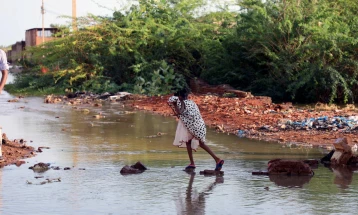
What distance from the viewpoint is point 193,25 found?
32.4 meters

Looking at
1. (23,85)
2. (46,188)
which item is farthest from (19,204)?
(23,85)

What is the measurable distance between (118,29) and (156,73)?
3.95 meters

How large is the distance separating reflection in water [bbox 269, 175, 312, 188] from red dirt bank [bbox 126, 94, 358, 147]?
11.8ft

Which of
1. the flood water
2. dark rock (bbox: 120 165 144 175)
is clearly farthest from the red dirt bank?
dark rock (bbox: 120 165 144 175)

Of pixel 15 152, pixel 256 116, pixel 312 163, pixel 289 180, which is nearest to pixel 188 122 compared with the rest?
pixel 289 180

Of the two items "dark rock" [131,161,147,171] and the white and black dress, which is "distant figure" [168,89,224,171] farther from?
"dark rock" [131,161,147,171]

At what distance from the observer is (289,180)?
9383 mm

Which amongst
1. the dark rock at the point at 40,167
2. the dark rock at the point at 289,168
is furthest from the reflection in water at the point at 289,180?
the dark rock at the point at 40,167

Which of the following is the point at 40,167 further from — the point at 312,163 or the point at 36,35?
the point at 36,35

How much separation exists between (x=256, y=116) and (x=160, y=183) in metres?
9.78

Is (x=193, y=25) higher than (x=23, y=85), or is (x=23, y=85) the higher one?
(x=193, y=25)

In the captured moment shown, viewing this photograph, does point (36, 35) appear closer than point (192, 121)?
No

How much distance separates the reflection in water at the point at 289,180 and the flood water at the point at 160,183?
0.5 inches

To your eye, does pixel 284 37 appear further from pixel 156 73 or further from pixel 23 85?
pixel 23 85
